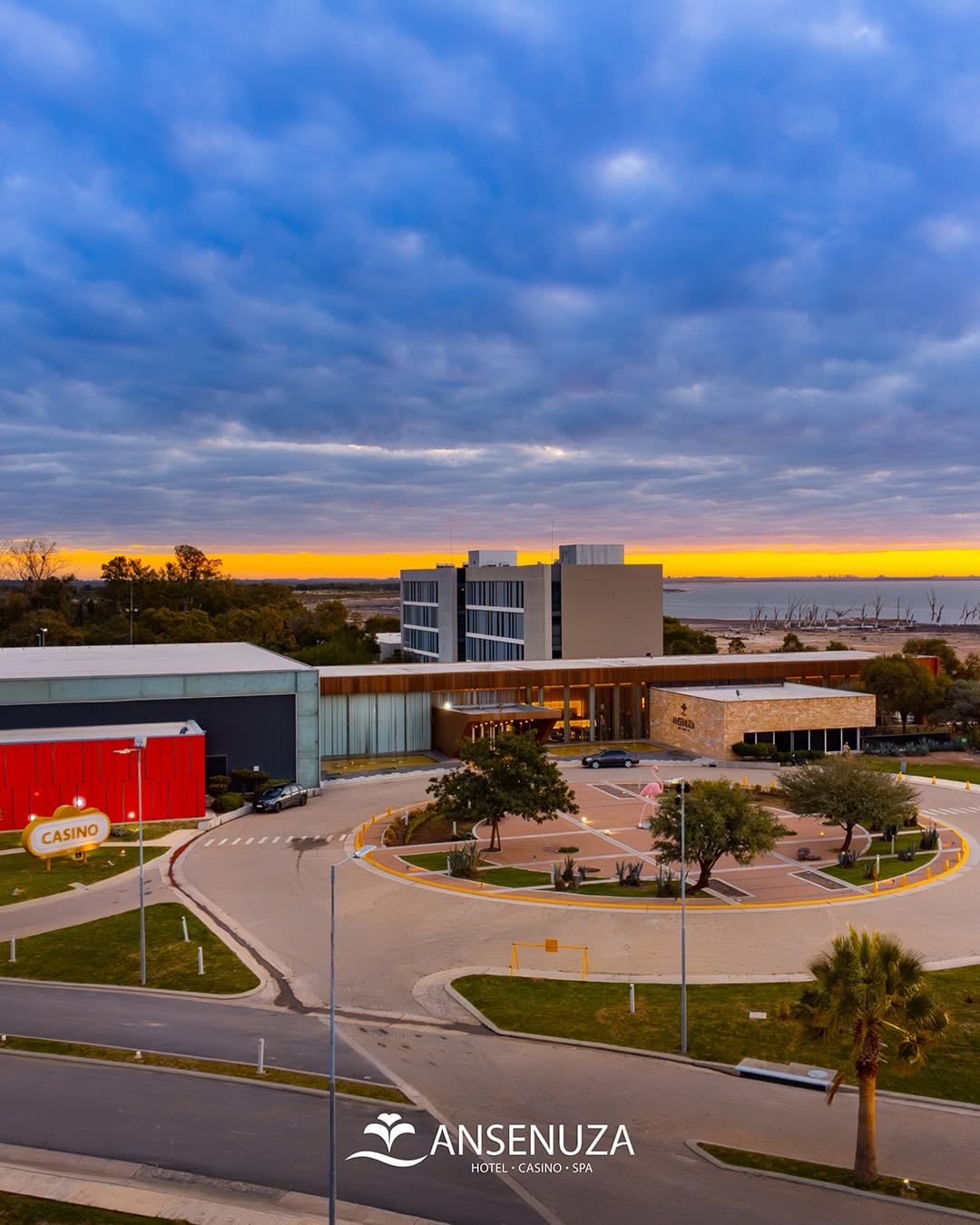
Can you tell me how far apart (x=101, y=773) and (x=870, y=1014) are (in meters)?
37.1

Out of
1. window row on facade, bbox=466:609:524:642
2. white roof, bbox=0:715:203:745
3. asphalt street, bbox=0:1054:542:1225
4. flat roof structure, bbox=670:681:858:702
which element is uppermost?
window row on facade, bbox=466:609:524:642

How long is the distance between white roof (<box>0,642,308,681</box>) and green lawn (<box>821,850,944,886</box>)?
29.7m

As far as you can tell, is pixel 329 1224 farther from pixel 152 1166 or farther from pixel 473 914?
pixel 473 914

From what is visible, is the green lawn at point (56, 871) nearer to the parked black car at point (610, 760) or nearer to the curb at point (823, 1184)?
the curb at point (823, 1184)

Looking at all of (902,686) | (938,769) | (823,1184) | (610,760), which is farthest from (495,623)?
(823,1184)

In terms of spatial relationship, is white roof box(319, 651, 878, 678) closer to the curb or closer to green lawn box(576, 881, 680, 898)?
green lawn box(576, 881, 680, 898)

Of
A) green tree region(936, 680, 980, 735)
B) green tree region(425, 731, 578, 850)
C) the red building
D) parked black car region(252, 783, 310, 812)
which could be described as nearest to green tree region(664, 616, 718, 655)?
green tree region(936, 680, 980, 735)

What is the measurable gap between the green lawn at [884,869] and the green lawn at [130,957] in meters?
22.3

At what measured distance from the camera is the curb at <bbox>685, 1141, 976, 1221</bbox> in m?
14.8

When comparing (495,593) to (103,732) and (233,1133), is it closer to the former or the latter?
(103,732)

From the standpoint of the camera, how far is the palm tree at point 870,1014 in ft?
48.3

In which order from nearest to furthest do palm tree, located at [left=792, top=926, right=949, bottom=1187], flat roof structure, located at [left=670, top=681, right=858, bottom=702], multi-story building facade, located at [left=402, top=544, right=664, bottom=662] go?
1. palm tree, located at [left=792, top=926, right=949, bottom=1187]
2. flat roof structure, located at [left=670, top=681, right=858, bottom=702]
3. multi-story building facade, located at [left=402, top=544, right=664, bottom=662]

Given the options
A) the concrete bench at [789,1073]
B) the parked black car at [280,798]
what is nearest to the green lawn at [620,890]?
the concrete bench at [789,1073]

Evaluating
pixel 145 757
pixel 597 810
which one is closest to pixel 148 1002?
pixel 145 757
